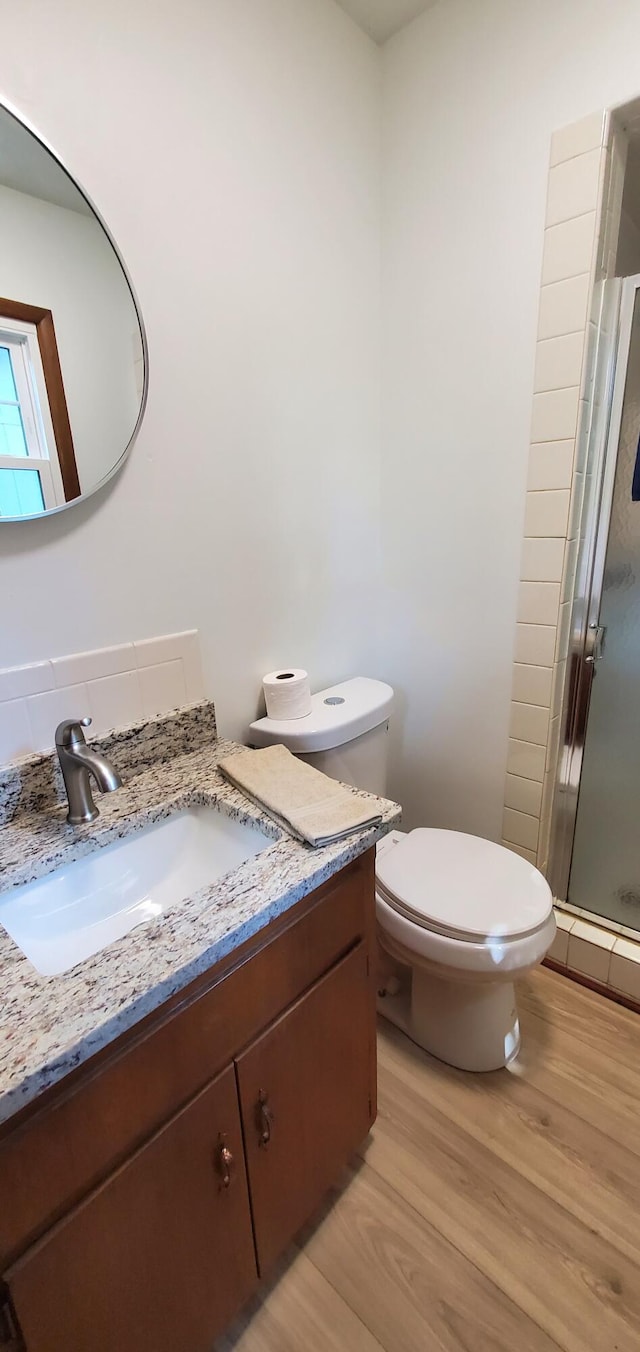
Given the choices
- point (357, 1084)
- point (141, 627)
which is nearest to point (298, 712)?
point (141, 627)

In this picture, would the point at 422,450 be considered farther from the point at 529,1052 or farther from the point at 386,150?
the point at 529,1052

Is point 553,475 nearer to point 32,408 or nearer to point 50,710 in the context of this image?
point 32,408

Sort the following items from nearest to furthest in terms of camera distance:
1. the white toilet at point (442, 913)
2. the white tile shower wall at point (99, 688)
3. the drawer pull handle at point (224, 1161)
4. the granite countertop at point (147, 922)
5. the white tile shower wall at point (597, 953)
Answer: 1. the granite countertop at point (147, 922)
2. the drawer pull handle at point (224, 1161)
3. the white tile shower wall at point (99, 688)
4. the white toilet at point (442, 913)
5. the white tile shower wall at point (597, 953)

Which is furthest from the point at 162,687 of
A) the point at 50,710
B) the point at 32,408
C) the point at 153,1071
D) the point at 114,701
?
the point at 153,1071

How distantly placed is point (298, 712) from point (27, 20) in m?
1.25

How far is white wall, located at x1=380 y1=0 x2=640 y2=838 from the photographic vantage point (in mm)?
1190

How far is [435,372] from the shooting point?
4.89 feet

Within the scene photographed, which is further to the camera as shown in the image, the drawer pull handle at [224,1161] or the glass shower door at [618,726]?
the glass shower door at [618,726]

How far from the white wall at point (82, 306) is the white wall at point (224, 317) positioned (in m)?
0.05

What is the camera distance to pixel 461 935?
116 cm

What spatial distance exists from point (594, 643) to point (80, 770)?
4.15ft

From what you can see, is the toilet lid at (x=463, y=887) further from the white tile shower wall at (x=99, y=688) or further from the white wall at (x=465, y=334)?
the white tile shower wall at (x=99, y=688)

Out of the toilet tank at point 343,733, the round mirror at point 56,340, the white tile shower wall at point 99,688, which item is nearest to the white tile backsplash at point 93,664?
the white tile shower wall at point 99,688

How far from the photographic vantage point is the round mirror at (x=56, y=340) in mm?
876
